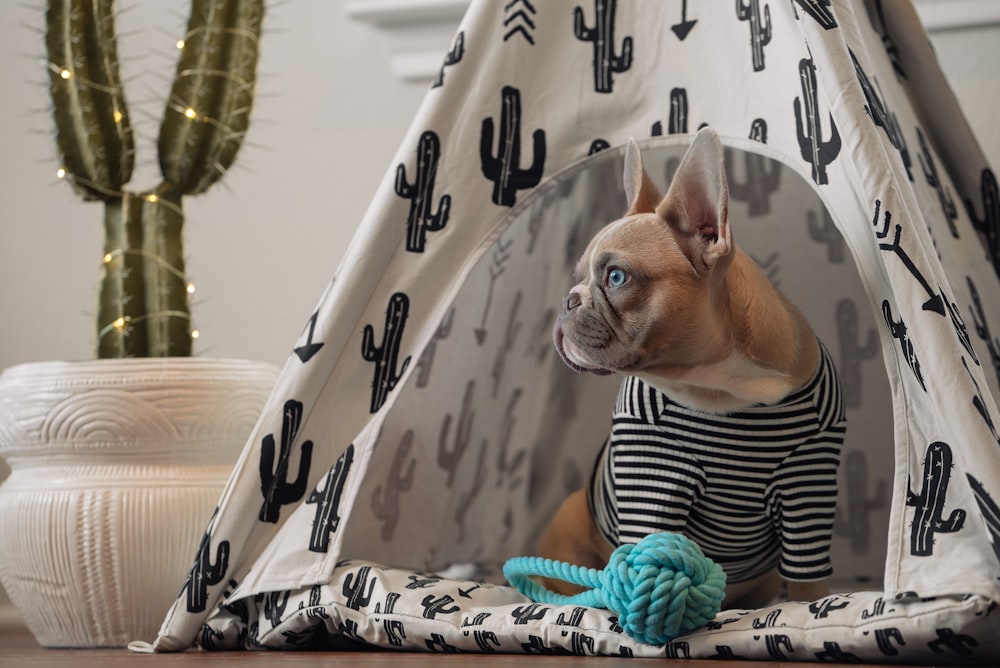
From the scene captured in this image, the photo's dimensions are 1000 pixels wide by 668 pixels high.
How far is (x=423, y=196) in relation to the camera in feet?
4.01

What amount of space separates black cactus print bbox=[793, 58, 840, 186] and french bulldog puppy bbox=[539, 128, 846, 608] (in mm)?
128

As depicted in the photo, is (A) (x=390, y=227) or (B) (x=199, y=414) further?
(B) (x=199, y=414)

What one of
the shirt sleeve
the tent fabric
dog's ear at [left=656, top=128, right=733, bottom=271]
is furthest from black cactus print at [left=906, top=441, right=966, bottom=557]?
dog's ear at [left=656, top=128, right=733, bottom=271]

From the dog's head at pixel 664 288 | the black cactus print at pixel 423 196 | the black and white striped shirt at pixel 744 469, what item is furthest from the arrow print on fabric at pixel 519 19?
the black and white striped shirt at pixel 744 469

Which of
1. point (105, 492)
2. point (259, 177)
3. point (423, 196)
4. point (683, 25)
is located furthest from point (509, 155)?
point (259, 177)

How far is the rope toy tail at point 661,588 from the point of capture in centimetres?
94

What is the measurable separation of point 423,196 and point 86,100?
1.82 feet

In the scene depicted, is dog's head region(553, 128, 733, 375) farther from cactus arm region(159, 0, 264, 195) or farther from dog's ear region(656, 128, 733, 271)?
cactus arm region(159, 0, 264, 195)

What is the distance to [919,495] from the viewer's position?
954mm

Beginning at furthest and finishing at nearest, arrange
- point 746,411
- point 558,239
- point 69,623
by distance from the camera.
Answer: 1. point 558,239
2. point 69,623
3. point 746,411

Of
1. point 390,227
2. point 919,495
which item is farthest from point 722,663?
point 390,227

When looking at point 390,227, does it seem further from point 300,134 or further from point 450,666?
point 300,134

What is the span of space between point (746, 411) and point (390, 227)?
17.7 inches

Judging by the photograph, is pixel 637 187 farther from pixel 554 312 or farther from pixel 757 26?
pixel 554 312
